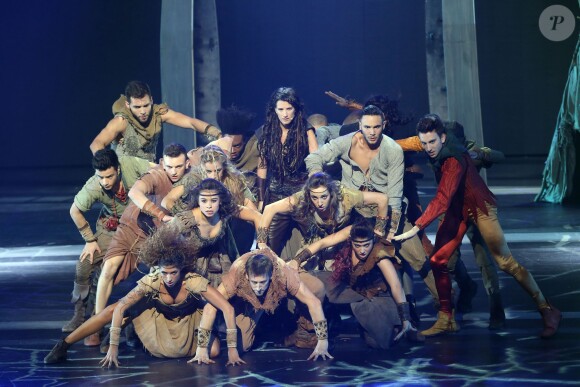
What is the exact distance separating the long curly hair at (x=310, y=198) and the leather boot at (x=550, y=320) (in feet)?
4.51

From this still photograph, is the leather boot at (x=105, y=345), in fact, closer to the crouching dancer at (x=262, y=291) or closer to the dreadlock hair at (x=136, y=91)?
the crouching dancer at (x=262, y=291)

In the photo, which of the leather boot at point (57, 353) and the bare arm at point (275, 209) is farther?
the bare arm at point (275, 209)

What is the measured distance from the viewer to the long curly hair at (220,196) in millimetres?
6695

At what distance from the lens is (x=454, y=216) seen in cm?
698

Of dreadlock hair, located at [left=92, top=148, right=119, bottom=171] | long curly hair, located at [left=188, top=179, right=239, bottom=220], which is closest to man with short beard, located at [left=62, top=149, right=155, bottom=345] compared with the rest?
dreadlock hair, located at [left=92, top=148, right=119, bottom=171]

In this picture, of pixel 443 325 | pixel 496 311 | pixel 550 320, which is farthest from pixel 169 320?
pixel 550 320

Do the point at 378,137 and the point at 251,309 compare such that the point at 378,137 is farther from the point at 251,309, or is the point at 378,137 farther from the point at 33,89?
the point at 33,89

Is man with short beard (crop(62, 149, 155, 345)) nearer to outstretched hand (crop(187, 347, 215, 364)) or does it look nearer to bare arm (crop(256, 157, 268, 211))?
bare arm (crop(256, 157, 268, 211))

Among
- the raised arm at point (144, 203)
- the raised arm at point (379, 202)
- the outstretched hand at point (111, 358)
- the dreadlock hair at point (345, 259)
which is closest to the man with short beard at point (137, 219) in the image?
the raised arm at point (144, 203)

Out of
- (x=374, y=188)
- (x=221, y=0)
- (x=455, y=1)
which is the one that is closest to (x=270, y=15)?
(x=221, y=0)

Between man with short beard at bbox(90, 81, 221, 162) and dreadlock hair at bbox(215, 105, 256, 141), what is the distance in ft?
0.37

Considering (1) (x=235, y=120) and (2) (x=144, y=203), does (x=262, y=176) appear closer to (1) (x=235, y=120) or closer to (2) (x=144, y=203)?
(1) (x=235, y=120)

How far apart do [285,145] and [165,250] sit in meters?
1.44

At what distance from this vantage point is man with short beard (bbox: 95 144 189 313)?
6.88 meters
